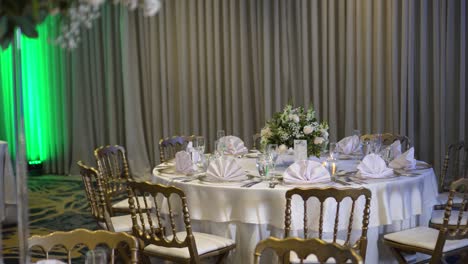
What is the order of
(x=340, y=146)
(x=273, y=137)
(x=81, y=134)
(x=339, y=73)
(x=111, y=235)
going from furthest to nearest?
(x=81, y=134)
(x=339, y=73)
(x=340, y=146)
(x=273, y=137)
(x=111, y=235)

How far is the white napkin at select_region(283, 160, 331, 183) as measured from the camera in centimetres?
386

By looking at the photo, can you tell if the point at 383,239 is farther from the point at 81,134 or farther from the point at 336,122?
the point at 81,134

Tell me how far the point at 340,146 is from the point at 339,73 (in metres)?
2.49

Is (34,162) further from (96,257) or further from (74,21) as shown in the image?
(74,21)

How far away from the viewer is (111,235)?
2.55 meters

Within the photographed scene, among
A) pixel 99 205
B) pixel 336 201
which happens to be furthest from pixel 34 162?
pixel 336 201

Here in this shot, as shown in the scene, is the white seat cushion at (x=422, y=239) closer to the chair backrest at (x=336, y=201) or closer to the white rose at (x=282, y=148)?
the chair backrest at (x=336, y=201)

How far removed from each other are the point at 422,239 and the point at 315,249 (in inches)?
71.5

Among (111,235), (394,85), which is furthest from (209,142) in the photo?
(111,235)

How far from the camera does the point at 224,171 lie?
158 inches

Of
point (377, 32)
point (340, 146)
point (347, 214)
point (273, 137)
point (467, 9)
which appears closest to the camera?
point (347, 214)

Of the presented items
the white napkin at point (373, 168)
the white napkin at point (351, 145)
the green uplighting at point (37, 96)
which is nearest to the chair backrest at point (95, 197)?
the white napkin at point (373, 168)

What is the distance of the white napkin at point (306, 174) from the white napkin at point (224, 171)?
0.34 metres

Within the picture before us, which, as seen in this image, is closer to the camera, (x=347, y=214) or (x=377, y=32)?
(x=347, y=214)
